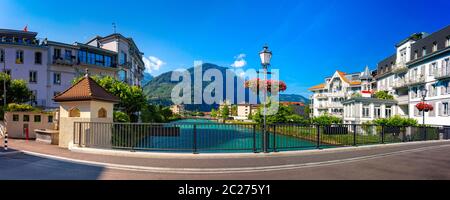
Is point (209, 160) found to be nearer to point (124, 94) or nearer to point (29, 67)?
point (124, 94)

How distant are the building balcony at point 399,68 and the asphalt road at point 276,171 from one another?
1385 inches

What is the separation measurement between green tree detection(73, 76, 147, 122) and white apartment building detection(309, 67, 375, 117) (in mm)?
43310

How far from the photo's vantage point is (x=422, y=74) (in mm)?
33500

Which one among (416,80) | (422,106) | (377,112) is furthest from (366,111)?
(422,106)

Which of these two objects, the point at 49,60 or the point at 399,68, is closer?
the point at 49,60

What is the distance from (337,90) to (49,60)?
57.8 metres

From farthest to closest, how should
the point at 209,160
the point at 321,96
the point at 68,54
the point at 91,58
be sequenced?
the point at 321,96, the point at 91,58, the point at 68,54, the point at 209,160

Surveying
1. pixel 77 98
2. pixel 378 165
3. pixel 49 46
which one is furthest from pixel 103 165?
pixel 49 46

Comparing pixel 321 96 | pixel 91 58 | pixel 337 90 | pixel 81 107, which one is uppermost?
pixel 91 58

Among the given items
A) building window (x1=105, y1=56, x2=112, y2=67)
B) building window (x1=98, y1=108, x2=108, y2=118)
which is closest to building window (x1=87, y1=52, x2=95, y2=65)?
building window (x1=105, y1=56, x2=112, y2=67)

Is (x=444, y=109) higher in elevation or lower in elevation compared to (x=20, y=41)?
lower

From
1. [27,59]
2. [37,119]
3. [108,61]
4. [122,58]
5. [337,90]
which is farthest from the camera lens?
[337,90]

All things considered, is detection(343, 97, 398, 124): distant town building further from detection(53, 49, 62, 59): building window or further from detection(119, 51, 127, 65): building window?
detection(53, 49, 62, 59): building window
